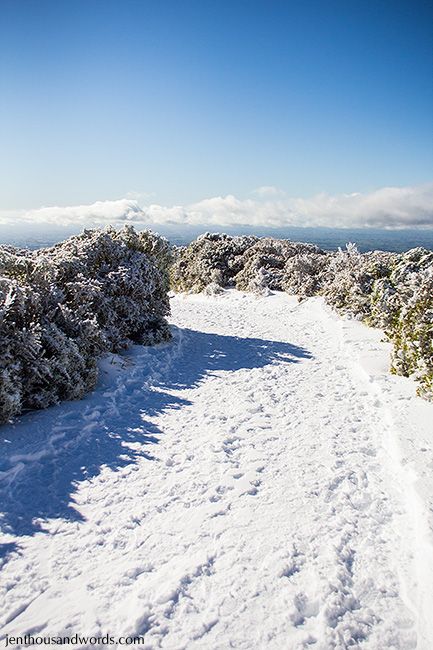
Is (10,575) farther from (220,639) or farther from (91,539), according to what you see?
(220,639)

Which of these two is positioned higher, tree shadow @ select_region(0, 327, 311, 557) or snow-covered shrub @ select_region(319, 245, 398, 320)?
snow-covered shrub @ select_region(319, 245, 398, 320)

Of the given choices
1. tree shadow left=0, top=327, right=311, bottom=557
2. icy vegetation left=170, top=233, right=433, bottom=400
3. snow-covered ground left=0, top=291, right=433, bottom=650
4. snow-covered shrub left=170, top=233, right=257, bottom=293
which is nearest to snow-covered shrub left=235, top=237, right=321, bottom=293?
icy vegetation left=170, top=233, right=433, bottom=400

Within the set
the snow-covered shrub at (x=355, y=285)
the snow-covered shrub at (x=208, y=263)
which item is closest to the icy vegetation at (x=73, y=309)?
the snow-covered shrub at (x=355, y=285)

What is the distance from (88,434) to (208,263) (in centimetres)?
1681

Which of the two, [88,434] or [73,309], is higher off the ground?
[73,309]

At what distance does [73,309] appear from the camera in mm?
7715

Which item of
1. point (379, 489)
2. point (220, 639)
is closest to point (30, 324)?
point (220, 639)

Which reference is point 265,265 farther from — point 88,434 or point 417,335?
point 88,434

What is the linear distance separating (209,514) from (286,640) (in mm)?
1430

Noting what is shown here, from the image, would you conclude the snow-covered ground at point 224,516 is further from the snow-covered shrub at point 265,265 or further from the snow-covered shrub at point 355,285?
the snow-covered shrub at point 265,265

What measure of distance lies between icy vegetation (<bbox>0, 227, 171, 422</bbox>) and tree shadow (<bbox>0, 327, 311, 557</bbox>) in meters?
0.41

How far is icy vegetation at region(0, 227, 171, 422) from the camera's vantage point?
226 inches

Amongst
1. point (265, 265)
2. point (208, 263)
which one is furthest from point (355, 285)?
point (208, 263)

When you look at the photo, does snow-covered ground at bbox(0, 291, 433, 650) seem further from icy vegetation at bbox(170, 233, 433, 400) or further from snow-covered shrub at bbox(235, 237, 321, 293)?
snow-covered shrub at bbox(235, 237, 321, 293)
